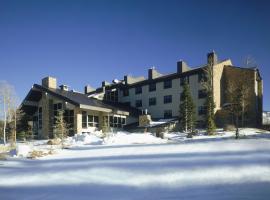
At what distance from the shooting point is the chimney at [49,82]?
35562 mm

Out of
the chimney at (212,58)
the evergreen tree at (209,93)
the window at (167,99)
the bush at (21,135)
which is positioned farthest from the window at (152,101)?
the bush at (21,135)

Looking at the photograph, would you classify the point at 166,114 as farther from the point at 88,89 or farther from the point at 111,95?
the point at 88,89

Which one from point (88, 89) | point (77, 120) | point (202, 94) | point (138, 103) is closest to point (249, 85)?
point (202, 94)

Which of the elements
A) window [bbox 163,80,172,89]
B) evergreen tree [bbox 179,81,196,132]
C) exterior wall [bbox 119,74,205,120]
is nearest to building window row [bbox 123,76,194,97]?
window [bbox 163,80,172,89]

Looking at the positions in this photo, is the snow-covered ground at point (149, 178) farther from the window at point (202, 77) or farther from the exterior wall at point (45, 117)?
the window at point (202, 77)

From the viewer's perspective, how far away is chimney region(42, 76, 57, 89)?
35562 millimetres

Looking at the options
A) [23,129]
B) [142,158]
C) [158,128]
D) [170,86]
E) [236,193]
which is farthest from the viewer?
[170,86]

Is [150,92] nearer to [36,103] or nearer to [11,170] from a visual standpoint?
[36,103]

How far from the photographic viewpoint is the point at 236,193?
6.45 metres

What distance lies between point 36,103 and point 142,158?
91.2ft

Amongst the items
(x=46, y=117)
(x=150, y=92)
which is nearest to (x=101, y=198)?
(x=46, y=117)

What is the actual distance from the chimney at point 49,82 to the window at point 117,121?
891 cm

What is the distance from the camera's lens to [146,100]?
42344 mm

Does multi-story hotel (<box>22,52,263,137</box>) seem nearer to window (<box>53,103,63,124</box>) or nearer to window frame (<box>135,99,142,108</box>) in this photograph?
window frame (<box>135,99,142,108</box>)
